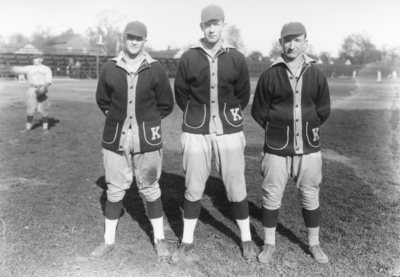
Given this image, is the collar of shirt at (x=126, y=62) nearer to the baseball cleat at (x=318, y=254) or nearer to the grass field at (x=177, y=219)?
the grass field at (x=177, y=219)

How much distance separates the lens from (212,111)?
3.59 meters

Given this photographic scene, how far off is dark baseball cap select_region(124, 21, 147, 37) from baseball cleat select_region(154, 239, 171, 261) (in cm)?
191

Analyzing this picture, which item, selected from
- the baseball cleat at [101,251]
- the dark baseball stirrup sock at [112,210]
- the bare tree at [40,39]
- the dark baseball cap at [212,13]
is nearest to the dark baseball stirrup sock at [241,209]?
the dark baseball stirrup sock at [112,210]

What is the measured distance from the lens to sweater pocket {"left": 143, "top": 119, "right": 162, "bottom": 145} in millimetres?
3625

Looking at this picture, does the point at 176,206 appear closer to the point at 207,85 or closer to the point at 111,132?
the point at 111,132

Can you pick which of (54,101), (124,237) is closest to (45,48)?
(54,101)

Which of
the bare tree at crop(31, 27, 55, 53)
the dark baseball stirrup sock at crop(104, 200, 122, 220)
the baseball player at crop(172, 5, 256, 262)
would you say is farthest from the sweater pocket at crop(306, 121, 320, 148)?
the bare tree at crop(31, 27, 55, 53)

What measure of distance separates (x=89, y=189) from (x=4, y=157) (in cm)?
290

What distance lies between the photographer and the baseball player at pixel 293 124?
3537 millimetres

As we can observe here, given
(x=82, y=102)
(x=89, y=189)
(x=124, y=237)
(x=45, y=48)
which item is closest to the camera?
(x=124, y=237)

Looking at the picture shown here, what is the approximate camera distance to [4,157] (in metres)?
7.62

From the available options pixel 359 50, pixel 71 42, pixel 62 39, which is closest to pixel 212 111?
pixel 359 50

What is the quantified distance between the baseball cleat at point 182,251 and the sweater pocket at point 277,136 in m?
1.19

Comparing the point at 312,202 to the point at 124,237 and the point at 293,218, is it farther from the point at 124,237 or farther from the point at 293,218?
the point at 124,237
